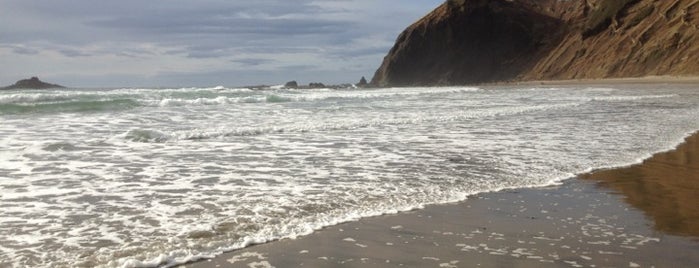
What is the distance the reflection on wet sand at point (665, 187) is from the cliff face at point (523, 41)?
56231mm

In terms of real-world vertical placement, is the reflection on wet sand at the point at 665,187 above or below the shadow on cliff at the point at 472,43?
below

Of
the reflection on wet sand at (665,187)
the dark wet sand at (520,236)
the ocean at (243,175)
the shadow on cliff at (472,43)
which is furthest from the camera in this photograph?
the shadow on cliff at (472,43)

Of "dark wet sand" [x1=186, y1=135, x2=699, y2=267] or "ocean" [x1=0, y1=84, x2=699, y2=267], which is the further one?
"ocean" [x1=0, y1=84, x2=699, y2=267]

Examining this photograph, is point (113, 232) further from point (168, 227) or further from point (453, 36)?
point (453, 36)

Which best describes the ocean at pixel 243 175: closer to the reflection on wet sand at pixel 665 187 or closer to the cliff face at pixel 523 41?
the reflection on wet sand at pixel 665 187

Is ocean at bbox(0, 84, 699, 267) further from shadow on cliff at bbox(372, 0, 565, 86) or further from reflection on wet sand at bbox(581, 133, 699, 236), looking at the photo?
shadow on cliff at bbox(372, 0, 565, 86)

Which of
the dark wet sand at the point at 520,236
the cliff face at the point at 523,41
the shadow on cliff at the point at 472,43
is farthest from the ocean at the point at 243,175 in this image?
the shadow on cliff at the point at 472,43

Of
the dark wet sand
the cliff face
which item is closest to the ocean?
the dark wet sand

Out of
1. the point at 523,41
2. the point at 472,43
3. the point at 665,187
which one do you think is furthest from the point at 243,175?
the point at 472,43

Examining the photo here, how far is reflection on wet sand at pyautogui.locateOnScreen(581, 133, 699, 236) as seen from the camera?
16.6 ft

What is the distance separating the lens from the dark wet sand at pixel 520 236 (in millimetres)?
4008

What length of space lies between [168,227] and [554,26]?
9481cm

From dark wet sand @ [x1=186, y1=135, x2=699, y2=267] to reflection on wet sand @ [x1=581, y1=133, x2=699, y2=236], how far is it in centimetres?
2

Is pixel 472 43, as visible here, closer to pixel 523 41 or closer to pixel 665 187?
pixel 523 41
